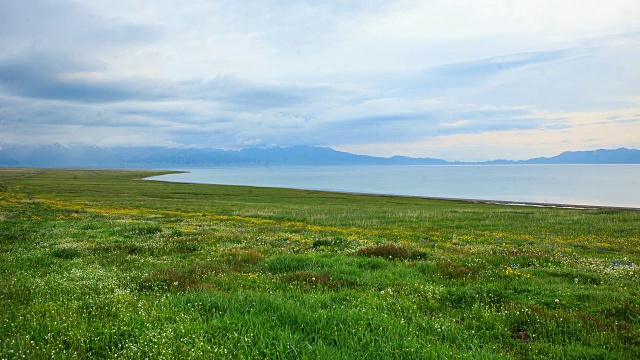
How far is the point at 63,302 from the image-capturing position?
8102 millimetres

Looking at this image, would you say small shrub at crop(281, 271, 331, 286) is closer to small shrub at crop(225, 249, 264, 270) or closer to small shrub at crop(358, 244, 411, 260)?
small shrub at crop(225, 249, 264, 270)

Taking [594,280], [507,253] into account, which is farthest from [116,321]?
[507,253]

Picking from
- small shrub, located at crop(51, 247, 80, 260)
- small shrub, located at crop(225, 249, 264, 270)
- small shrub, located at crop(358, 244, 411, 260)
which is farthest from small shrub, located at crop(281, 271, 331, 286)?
small shrub, located at crop(51, 247, 80, 260)

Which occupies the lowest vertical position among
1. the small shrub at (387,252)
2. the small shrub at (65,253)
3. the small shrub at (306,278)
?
the small shrub at (65,253)

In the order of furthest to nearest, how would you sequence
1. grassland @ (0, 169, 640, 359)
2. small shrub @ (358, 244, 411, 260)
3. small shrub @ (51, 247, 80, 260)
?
small shrub @ (358, 244, 411, 260)
small shrub @ (51, 247, 80, 260)
grassland @ (0, 169, 640, 359)

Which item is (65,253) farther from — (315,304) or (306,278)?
(315,304)

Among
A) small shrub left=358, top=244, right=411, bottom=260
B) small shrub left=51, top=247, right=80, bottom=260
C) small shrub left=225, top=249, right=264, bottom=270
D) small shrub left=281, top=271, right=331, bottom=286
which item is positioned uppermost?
small shrub left=358, top=244, right=411, bottom=260

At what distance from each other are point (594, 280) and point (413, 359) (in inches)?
314

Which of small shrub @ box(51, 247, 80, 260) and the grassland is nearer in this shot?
the grassland

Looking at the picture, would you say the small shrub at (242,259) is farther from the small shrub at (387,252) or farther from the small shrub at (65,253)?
the small shrub at (65,253)

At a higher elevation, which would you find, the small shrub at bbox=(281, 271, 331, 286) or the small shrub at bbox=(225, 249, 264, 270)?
the small shrub at bbox=(281, 271, 331, 286)

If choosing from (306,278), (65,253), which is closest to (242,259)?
(306,278)

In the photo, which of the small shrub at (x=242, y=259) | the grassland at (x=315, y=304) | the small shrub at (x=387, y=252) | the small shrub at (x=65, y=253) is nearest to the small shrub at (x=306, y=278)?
the grassland at (x=315, y=304)

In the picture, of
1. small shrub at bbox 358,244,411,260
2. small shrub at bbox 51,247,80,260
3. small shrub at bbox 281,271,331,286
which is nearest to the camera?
small shrub at bbox 281,271,331,286
